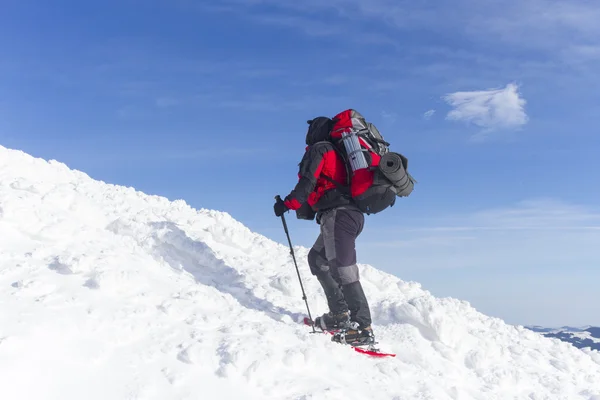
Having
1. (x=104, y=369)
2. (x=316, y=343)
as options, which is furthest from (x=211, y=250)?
(x=104, y=369)

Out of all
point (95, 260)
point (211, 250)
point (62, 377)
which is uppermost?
point (211, 250)

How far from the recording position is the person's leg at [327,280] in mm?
7680

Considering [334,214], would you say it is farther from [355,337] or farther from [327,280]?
[355,337]

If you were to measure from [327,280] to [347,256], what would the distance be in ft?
2.48

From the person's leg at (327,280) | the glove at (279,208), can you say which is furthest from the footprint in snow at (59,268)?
the person's leg at (327,280)

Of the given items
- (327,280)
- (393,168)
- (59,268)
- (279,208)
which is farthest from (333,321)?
(59,268)

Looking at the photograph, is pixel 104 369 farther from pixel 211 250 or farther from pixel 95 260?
pixel 211 250

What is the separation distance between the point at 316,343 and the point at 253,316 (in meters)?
1.17

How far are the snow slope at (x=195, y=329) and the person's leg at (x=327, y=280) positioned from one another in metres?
0.63

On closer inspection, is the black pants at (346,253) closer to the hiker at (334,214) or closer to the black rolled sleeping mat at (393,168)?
the hiker at (334,214)

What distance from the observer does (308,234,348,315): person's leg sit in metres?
7.68

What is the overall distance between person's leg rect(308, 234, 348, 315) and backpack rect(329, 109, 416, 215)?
1.02 metres

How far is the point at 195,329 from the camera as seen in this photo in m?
6.05

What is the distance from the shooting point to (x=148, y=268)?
7746mm
